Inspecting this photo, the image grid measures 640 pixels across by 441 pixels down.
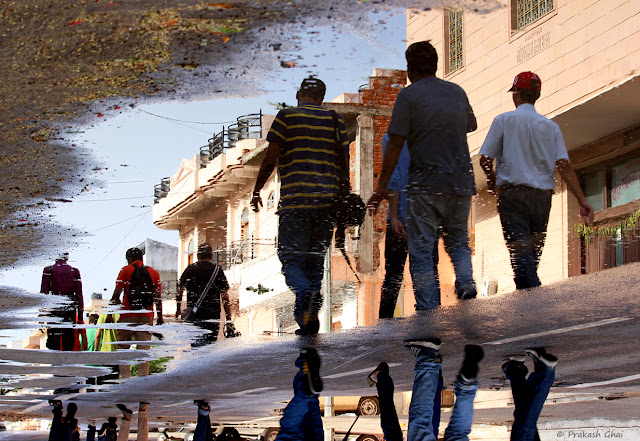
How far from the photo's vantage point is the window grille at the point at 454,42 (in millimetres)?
5012

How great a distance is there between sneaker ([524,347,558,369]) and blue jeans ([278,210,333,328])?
177 cm

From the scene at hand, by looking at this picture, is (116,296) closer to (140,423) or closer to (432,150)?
(432,150)

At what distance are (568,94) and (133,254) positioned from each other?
8.69ft

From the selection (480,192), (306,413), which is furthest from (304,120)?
(306,413)

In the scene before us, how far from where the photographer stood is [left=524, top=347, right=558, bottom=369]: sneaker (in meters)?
6.87

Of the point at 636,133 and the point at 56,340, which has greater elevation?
the point at 636,133

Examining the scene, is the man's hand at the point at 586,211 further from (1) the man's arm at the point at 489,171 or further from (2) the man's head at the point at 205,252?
(2) the man's head at the point at 205,252

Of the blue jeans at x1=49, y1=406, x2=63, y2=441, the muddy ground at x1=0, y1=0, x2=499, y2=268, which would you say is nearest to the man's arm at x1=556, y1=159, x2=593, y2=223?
the muddy ground at x1=0, y1=0, x2=499, y2=268

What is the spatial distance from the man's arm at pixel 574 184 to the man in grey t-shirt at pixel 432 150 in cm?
45

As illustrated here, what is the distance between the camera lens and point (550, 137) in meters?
5.45

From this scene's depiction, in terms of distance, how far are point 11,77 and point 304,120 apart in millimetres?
1409

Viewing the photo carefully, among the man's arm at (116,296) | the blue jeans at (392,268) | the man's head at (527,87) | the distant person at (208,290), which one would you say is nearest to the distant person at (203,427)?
the man's arm at (116,296)

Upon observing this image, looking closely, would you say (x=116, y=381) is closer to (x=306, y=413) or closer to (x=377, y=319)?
(x=306, y=413)

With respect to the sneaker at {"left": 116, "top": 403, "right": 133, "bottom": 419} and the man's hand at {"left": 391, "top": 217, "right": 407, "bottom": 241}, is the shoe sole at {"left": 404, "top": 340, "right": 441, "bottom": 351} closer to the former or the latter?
the man's hand at {"left": 391, "top": 217, "right": 407, "bottom": 241}
